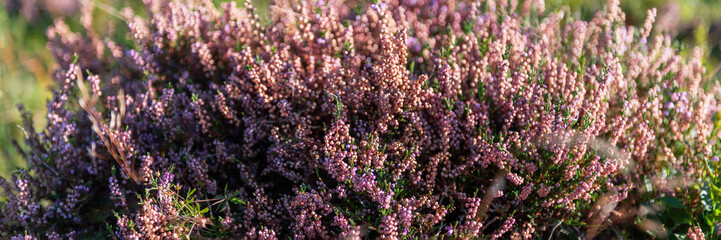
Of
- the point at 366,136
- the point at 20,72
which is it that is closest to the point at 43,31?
the point at 20,72

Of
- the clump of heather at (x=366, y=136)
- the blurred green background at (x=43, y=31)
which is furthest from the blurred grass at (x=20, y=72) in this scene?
the clump of heather at (x=366, y=136)

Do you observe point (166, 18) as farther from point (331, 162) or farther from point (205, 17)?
point (331, 162)

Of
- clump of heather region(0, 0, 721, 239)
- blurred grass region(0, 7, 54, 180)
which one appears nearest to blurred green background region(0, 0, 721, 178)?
blurred grass region(0, 7, 54, 180)

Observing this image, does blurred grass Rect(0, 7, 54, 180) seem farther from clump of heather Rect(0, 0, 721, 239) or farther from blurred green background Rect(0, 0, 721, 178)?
clump of heather Rect(0, 0, 721, 239)

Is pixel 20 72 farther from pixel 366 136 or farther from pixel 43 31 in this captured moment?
pixel 366 136

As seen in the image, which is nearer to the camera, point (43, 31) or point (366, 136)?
point (366, 136)

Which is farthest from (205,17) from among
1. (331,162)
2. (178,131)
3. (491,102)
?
(491,102)

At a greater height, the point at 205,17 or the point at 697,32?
the point at 697,32
